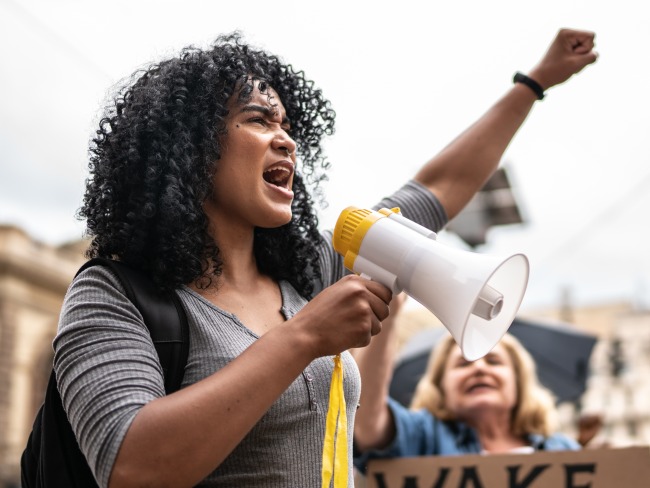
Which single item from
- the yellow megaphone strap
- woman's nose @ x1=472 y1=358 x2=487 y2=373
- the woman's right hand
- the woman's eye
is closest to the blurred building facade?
woman's nose @ x1=472 y1=358 x2=487 y2=373

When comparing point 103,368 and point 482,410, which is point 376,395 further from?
point 103,368

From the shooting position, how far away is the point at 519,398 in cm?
314

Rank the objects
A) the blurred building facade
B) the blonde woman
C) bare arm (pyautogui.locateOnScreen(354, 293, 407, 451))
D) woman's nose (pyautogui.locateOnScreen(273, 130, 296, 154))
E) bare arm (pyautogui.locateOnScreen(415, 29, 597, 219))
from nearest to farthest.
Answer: woman's nose (pyautogui.locateOnScreen(273, 130, 296, 154))
bare arm (pyautogui.locateOnScreen(415, 29, 597, 219))
bare arm (pyautogui.locateOnScreen(354, 293, 407, 451))
the blonde woman
the blurred building facade

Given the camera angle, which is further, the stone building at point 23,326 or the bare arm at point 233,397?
the stone building at point 23,326

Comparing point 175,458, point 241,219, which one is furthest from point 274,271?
point 175,458

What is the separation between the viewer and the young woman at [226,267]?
122 cm

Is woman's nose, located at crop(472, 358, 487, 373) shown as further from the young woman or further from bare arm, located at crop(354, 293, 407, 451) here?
the young woman

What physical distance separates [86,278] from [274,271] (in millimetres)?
441

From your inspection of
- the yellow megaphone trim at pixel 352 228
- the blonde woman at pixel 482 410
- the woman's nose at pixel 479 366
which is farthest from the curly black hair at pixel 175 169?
the woman's nose at pixel 479 366

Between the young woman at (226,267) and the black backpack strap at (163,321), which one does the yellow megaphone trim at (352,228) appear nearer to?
the young woman at (226,267)

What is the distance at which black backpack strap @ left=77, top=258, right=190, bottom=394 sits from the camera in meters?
1.35

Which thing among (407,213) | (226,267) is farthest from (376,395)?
(226,267)

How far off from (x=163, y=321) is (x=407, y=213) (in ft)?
2.20

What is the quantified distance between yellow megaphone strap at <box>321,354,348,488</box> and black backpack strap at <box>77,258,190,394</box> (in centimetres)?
24
